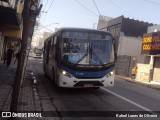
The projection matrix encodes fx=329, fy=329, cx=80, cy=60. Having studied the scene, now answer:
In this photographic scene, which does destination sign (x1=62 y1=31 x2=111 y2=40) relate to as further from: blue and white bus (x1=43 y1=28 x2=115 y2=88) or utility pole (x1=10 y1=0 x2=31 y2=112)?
utility pole (x1=10 y1=0 x2=31 y2=112)

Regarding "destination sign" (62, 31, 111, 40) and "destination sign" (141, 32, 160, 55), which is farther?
"destination sign" (141, 32, 160, 55)

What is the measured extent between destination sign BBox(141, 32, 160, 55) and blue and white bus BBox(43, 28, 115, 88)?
21667 mm

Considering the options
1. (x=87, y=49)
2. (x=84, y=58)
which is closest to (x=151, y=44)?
(x=87, y=49)

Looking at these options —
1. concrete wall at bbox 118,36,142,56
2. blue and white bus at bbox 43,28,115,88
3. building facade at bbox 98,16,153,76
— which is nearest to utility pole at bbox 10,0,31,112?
blue and white bus at bbox 43,28,115,88

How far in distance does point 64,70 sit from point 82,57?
0.94 m

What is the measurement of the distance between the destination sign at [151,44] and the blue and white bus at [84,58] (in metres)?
21.7

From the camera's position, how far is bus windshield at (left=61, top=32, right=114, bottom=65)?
13.9m

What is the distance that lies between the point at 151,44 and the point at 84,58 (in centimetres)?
2404

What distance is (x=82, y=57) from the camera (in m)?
13.9

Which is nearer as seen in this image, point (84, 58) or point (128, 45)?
point (84, 58)

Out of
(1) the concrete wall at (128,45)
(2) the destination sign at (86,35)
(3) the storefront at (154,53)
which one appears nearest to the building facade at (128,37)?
(1) the concrete wall at (128,45)

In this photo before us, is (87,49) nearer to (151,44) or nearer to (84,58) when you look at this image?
(84,58)

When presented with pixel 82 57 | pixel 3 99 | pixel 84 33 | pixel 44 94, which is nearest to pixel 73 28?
pixel 84 33

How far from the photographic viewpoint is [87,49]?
46.4 feet
